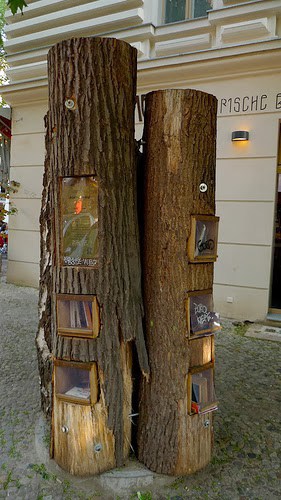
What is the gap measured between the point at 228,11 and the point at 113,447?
6.20 m

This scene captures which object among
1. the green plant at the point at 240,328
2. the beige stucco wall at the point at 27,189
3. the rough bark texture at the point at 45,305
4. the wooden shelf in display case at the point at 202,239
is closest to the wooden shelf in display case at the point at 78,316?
the rough bark texture at the point at 45,305

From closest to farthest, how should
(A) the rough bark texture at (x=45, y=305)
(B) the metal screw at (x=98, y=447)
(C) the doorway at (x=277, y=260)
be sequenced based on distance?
(B) the metal screw at (x=98, y=447), (A) the rough bark texture at (x=45, y=305), (C) the doorway at (x=277, y=260)

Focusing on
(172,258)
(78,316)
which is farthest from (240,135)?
(78,316)

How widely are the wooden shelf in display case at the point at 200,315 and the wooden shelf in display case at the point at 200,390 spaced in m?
0.25

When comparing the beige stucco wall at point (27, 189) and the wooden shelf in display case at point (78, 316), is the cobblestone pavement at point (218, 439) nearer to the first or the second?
the wooden shelf in display case at point (78, 316)

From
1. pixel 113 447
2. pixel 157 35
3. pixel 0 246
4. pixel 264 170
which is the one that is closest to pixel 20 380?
pixel 113 447

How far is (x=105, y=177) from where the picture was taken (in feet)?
7.77

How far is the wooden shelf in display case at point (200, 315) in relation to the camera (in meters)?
2.49

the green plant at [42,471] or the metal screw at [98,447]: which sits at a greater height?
the metal screw at [98,447]

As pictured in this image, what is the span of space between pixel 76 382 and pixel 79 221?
1.03m

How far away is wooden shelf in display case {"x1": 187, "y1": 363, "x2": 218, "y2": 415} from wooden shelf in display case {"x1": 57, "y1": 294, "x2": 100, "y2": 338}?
708 millimetres

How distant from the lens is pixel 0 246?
12734 mm

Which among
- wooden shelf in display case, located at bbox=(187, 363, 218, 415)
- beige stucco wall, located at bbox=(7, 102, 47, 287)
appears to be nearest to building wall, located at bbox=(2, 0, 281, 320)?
beige stucco wall, located at bbox=(7, 102, 47, 287)

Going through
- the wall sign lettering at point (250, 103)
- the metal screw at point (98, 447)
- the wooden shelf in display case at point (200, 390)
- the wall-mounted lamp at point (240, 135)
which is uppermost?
the wall sign lettering at point (250, 103)
